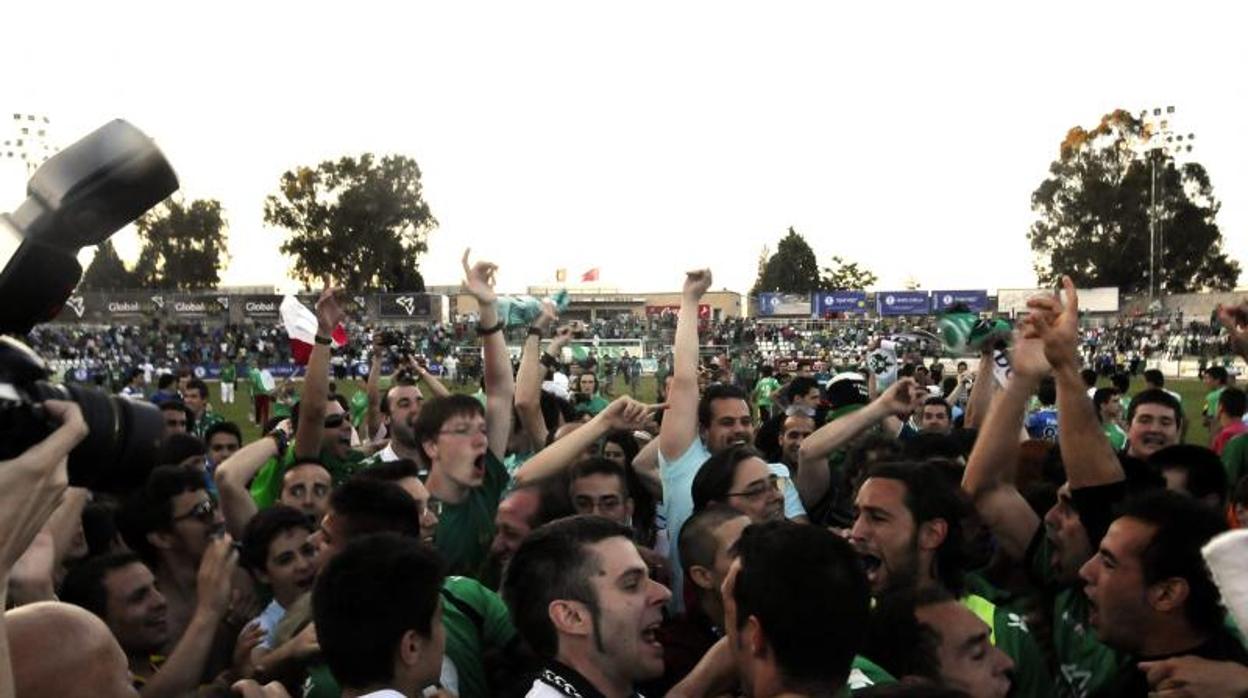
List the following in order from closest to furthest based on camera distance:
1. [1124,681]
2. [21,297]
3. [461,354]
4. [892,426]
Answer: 1. [21,297]
2. [1124,681]
3. [892,426]
4. [461,354]

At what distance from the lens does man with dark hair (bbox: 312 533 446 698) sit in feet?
9.12

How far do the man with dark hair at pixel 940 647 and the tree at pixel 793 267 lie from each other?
101374 millimetres

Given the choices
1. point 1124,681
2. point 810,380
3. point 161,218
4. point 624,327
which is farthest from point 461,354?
point 161,218

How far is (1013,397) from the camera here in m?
4.58

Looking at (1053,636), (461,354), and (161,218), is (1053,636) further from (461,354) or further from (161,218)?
(161,218)

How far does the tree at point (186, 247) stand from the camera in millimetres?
87125

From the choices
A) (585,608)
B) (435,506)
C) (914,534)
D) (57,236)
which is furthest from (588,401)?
(57,236)

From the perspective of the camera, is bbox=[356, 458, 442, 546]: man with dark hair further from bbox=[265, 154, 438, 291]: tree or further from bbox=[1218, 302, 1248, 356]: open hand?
bbox=[265, 154, 438, 291]: tree

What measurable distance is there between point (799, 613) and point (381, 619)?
1.02m

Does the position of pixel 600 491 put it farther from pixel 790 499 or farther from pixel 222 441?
pixel 222 441

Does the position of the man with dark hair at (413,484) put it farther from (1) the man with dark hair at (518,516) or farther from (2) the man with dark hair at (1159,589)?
(2) the man with dark hair at (1159,589)

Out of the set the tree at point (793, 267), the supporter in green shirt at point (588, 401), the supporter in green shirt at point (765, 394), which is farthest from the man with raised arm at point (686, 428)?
the tree at point (793, 267)

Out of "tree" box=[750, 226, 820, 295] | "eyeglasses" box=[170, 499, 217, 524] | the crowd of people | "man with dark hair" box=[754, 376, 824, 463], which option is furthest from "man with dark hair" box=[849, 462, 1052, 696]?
"tree" box=[750, 226, 820, 295]

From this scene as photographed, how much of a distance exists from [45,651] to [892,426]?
6429 mm
